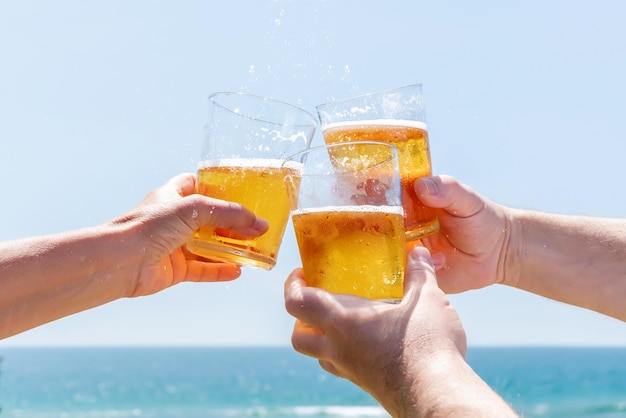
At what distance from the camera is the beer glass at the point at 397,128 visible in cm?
346

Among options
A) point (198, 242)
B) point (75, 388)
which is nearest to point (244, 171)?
point (198, 242)

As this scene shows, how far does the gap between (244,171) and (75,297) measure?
0.89m

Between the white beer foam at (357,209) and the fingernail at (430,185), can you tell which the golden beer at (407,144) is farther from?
the white beer foam at (357,209)

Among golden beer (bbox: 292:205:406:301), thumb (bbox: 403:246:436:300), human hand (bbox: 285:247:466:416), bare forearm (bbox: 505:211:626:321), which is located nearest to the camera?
human hand (bbox: 285:247:466:416)

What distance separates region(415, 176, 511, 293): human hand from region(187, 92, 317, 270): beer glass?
0.73 m

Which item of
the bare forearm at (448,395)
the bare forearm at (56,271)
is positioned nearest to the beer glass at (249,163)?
the bare forearm at (56,271)

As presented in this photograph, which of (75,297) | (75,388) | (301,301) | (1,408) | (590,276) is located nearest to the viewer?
(301,301)

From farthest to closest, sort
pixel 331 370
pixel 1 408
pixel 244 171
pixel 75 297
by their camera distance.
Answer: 1. pixel 1 408
2. pixel 75 297
3. pixel 244 171
4. pixel 331 370

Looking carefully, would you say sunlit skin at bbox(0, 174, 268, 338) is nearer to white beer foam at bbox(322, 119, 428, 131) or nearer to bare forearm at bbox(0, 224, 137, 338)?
bare forearm at bbox(0, 224, 137, 338)

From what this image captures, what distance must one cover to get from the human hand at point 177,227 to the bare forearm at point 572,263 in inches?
54.4

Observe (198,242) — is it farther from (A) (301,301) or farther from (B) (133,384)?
(B) (133,384)

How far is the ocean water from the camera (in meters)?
38.8

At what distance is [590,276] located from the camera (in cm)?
426

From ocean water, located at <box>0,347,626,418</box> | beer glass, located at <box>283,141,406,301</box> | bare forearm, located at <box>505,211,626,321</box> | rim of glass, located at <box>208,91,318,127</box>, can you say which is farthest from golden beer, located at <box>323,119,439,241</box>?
ocean water, located at <box>0,347,626,418</box>
